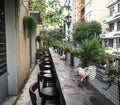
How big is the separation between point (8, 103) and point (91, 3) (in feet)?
118

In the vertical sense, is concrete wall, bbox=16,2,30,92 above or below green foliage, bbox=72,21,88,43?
below

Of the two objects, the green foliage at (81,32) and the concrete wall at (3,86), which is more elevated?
the green foliage at (81,32)

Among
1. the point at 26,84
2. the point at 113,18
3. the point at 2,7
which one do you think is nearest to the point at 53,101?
the point at 2,7

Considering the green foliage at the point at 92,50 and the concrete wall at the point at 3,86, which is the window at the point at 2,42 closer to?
the concrete wall at the point at 3,86

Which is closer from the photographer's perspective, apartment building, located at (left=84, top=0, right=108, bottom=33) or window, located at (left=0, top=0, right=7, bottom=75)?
window, located at (left=0, top=0, right=7, bottom=75)

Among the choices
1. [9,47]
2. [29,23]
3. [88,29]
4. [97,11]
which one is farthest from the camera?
[97,11]

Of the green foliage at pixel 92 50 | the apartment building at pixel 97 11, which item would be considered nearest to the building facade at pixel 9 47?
the green foliage at pixel 92 50

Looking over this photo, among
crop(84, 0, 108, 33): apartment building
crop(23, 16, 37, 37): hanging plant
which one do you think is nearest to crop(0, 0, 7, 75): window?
crop(23, 16, 37, 37): hanging plant

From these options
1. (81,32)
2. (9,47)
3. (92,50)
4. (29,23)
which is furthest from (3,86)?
(81,32)

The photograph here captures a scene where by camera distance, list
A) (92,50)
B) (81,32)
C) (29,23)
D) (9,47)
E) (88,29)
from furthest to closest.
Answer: (81,32), (88,29), (29,23), (9,47), (92,50)

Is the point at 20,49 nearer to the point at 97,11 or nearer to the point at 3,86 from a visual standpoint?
the point at 3,86

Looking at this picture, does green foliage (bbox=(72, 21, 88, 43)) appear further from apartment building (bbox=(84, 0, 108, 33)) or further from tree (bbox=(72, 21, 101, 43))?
apartment building (bbox=(84, 0, 108, 33))

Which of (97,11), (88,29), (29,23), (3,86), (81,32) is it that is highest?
(97,11)

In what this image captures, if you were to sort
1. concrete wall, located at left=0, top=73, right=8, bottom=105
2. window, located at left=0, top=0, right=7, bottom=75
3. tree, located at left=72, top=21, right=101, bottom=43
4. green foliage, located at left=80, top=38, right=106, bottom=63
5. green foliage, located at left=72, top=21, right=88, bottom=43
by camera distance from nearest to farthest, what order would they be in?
1. green foliage, located at left=80, top=38, right=106, bottom=63
2. concrete wall, located at left=0, top=73, right=8, bottom=105
3. window, located at left=0, top=0, right=7, bottom=75
4. tree, located at left=72, top=21, right=101, bottom=43
5. green foliage, located at left=72, top=21, right=88, bottom=43
